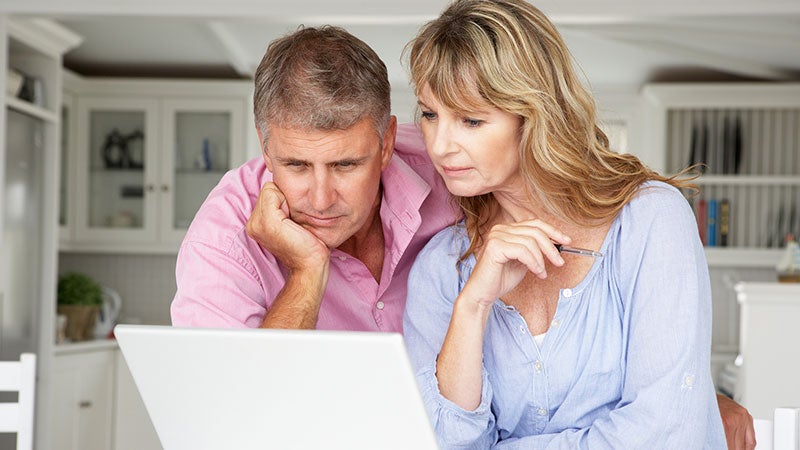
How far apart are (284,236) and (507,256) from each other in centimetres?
50

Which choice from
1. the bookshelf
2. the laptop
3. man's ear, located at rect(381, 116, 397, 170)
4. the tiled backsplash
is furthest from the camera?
the tiled backsplash

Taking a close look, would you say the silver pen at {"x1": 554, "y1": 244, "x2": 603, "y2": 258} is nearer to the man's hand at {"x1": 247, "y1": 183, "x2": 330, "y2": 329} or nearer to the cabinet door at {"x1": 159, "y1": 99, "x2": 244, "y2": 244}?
the man's hand at {"x1": 247, "y1": 183, "x2": 330, "y2": 329}

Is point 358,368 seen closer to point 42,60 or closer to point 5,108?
point 5,108

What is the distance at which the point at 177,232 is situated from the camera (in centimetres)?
647

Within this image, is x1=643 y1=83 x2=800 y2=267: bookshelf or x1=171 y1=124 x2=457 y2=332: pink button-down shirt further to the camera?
x1=643 y1=83 x2=800 y2=267: bookshelf

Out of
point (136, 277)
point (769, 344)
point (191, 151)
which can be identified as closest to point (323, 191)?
point (769, 344)

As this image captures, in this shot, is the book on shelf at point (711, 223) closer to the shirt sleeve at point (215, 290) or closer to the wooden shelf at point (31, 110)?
the wooden shelf at point (31, 110)

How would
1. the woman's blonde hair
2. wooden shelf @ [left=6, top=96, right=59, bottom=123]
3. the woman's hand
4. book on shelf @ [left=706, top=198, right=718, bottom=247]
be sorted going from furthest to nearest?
1. book on shelf @ [left=706, top=198, right=718, bottom=247]
2. wooden shelf @ [left=6, top=96, right=59, bottom=123]
3. the woman's blonde hair
4. the woman's hand

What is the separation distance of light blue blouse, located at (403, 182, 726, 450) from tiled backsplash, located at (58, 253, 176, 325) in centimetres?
555

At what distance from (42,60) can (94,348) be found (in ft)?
5.20

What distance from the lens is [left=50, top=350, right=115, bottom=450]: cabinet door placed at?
5.22 m

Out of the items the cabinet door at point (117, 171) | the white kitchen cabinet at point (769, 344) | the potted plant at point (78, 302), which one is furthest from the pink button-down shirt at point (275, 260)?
the cabinet door at point (117, 171)

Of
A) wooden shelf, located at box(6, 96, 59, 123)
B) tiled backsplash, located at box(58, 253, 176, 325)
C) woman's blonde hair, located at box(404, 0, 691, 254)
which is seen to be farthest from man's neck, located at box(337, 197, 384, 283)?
tiled backsplash, located at box(58, 253, 176, 325)

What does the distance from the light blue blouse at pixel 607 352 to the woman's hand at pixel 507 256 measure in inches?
5.4
